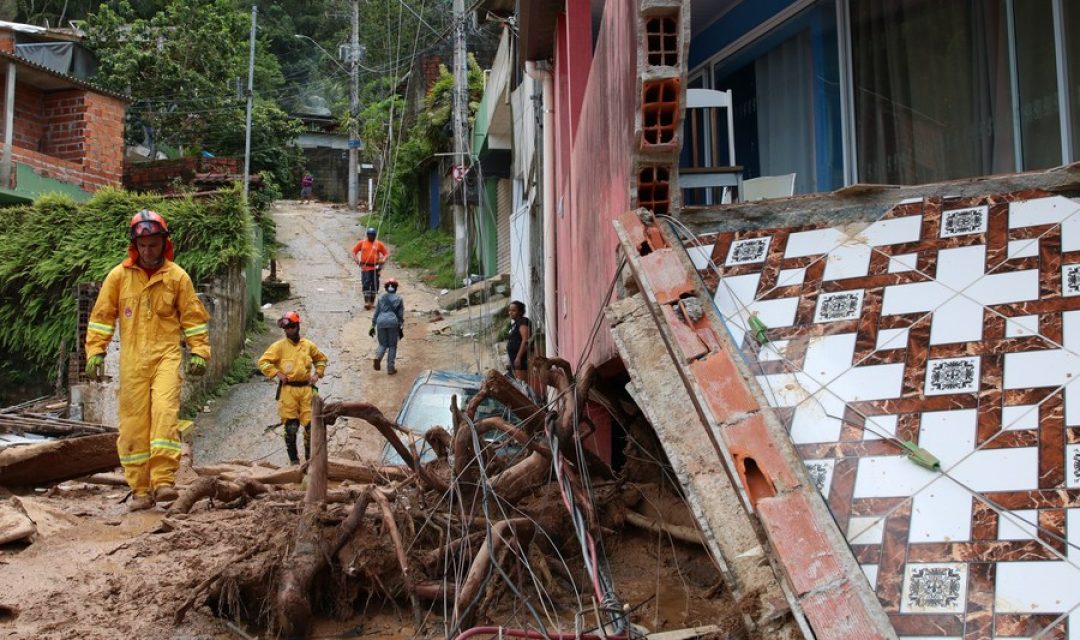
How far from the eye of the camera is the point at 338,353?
55.7ft

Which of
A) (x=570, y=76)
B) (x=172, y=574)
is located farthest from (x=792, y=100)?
(x=172, y=574)

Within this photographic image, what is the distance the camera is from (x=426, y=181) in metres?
30.2

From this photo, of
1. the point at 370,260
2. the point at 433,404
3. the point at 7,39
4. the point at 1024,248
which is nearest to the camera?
the point at 1024,248

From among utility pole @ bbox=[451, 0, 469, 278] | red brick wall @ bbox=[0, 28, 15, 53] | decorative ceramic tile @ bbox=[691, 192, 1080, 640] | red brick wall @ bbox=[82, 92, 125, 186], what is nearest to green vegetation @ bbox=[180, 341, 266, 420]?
utility pole @ bbox=[451, 0, 469, 278]

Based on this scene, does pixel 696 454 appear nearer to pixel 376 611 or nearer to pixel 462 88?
pixel 376 611

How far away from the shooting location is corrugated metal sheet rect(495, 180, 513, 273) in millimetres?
24141

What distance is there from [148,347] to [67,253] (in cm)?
958

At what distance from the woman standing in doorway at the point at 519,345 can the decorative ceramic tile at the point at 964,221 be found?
27.6ft

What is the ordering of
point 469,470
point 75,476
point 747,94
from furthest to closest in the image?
point 747,94 < point 75,476 < point 469,470

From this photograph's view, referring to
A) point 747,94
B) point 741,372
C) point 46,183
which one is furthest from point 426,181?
point 741,372

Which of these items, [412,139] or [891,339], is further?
Answer: [412,139]

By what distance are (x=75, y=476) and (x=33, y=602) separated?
343 centimetres

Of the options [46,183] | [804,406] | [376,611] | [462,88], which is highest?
[462,88]

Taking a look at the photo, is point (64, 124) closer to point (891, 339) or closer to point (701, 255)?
point (701, 255)
